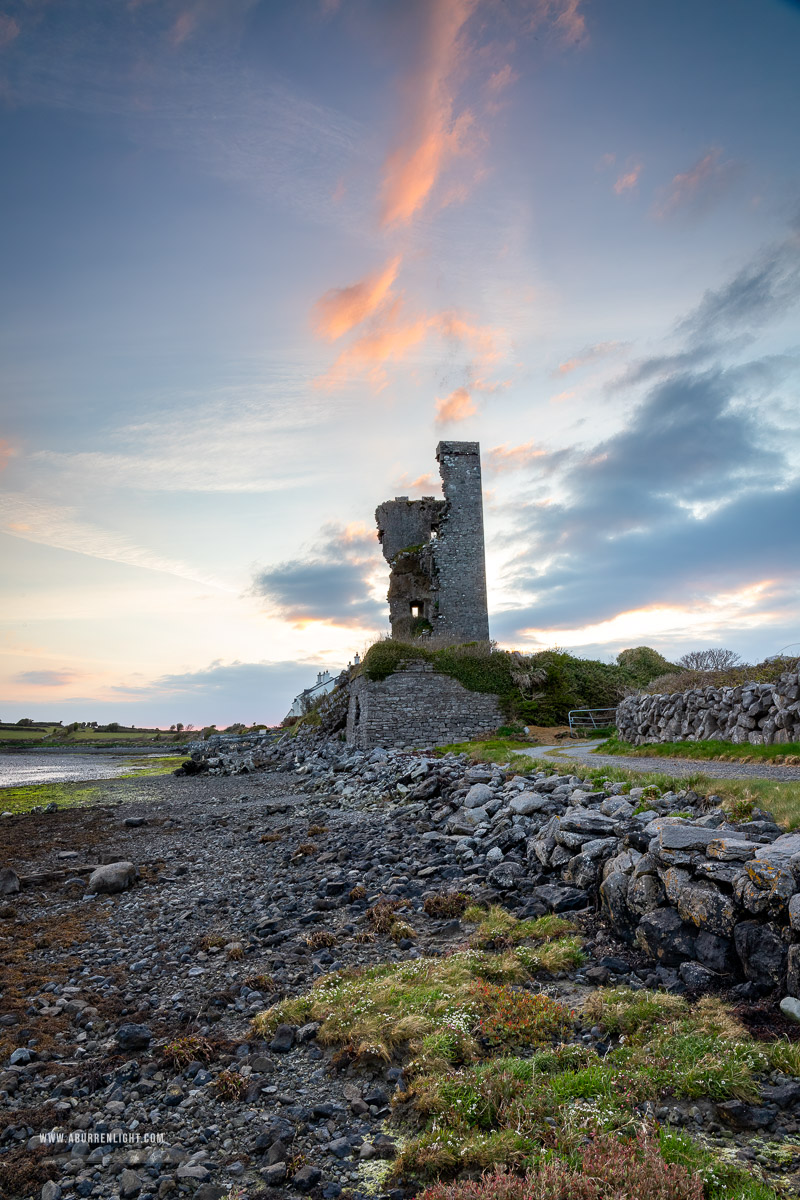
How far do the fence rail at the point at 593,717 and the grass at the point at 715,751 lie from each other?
9536 mm

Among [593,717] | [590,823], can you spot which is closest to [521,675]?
[593,717]

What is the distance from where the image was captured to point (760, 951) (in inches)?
214

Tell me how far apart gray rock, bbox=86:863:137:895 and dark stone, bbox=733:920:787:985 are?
9.56m

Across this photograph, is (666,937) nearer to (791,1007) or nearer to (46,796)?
(791,1007)

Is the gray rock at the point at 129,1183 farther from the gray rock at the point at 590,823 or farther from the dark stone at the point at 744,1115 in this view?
the gray rock at the point at 590,823

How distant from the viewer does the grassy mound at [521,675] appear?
1071 inches

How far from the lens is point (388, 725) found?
26203 mm

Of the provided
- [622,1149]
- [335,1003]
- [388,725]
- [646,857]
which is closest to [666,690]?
[388,725]

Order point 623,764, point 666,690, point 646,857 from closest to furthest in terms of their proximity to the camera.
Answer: point 646,857, point 623,764, point 666,690

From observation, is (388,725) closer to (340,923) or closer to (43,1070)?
(340,923)

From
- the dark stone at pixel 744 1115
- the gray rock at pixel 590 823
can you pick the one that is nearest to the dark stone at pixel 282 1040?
the dark stone at pixel 744 1115

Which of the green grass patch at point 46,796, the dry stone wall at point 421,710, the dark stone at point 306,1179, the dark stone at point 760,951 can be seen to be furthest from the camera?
the dry stone wall at point 421,710

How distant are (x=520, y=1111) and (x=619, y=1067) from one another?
0.88 meters

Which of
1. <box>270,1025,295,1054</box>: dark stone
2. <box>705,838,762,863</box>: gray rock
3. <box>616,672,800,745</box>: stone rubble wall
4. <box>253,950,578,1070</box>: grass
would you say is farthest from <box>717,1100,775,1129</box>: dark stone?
<box>616,672,800,745</box>: stone rubble wall
